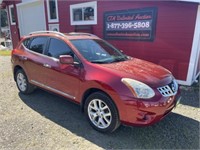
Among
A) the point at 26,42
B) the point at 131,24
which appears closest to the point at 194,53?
the point at 131,24

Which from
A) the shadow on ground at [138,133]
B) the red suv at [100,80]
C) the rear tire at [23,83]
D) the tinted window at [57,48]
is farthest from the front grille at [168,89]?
the rear tire at [23,83]

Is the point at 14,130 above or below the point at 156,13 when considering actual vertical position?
below

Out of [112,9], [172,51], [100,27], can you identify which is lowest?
[172,51]

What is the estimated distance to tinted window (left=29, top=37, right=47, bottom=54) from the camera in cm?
464

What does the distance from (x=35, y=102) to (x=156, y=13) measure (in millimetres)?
4714

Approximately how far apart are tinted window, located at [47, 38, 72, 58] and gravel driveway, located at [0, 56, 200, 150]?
1272 millimetres

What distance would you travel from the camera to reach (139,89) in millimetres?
3064

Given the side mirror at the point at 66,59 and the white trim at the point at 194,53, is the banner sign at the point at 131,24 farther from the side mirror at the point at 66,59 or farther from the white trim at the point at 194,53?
the side mirror at the point at 66,59

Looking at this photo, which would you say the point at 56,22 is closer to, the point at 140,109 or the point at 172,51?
the point at 172,51

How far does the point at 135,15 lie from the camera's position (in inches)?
275

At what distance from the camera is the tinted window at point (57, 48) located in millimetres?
4057

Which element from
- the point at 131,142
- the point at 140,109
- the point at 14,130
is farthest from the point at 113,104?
the point at 14,130

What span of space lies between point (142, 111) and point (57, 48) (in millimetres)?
2342

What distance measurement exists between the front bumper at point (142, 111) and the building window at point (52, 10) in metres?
9.07
